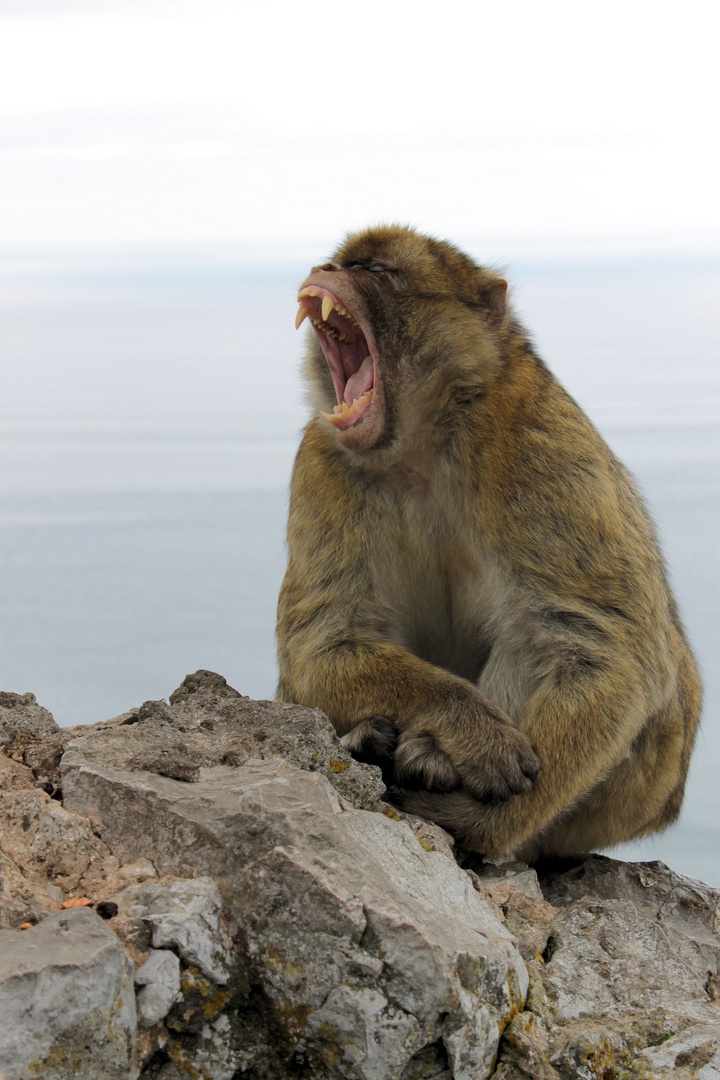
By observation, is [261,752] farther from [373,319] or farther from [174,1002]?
[373,319]

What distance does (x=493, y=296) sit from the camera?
3.73 m

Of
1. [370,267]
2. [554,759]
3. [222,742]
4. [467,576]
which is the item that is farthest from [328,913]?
[370,267]

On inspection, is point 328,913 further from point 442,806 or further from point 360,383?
point 360,383

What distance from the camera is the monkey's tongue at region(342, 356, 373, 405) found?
358 centimetres

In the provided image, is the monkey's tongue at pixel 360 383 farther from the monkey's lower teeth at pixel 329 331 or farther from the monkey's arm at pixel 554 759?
the monkey's arm at pixel 554 759

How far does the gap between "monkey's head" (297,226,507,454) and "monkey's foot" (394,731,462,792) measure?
2.98 ft

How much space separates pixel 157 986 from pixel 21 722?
1.09m

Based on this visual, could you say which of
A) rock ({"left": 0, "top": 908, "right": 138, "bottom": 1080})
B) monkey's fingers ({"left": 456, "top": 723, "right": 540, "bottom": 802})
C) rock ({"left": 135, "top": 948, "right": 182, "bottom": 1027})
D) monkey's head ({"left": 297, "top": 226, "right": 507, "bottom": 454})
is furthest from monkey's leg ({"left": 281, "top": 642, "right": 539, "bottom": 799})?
rock ({"left": 0, "top": 908, "right": 138, "bottom": 1080})

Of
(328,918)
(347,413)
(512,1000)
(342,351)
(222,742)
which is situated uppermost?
(342,351)

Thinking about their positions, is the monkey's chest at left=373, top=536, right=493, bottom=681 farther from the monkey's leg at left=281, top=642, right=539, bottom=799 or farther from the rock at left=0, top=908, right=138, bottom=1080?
the rock at left=0, top=908, right=138, bottom=1080

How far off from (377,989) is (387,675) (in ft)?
3.85

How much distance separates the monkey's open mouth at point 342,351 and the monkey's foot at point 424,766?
97 centimetres

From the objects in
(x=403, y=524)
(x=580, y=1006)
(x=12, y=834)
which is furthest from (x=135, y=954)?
(x=403, y=524)

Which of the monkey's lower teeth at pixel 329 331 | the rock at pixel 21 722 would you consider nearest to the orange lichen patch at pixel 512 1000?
the rock at pixel 21 722
